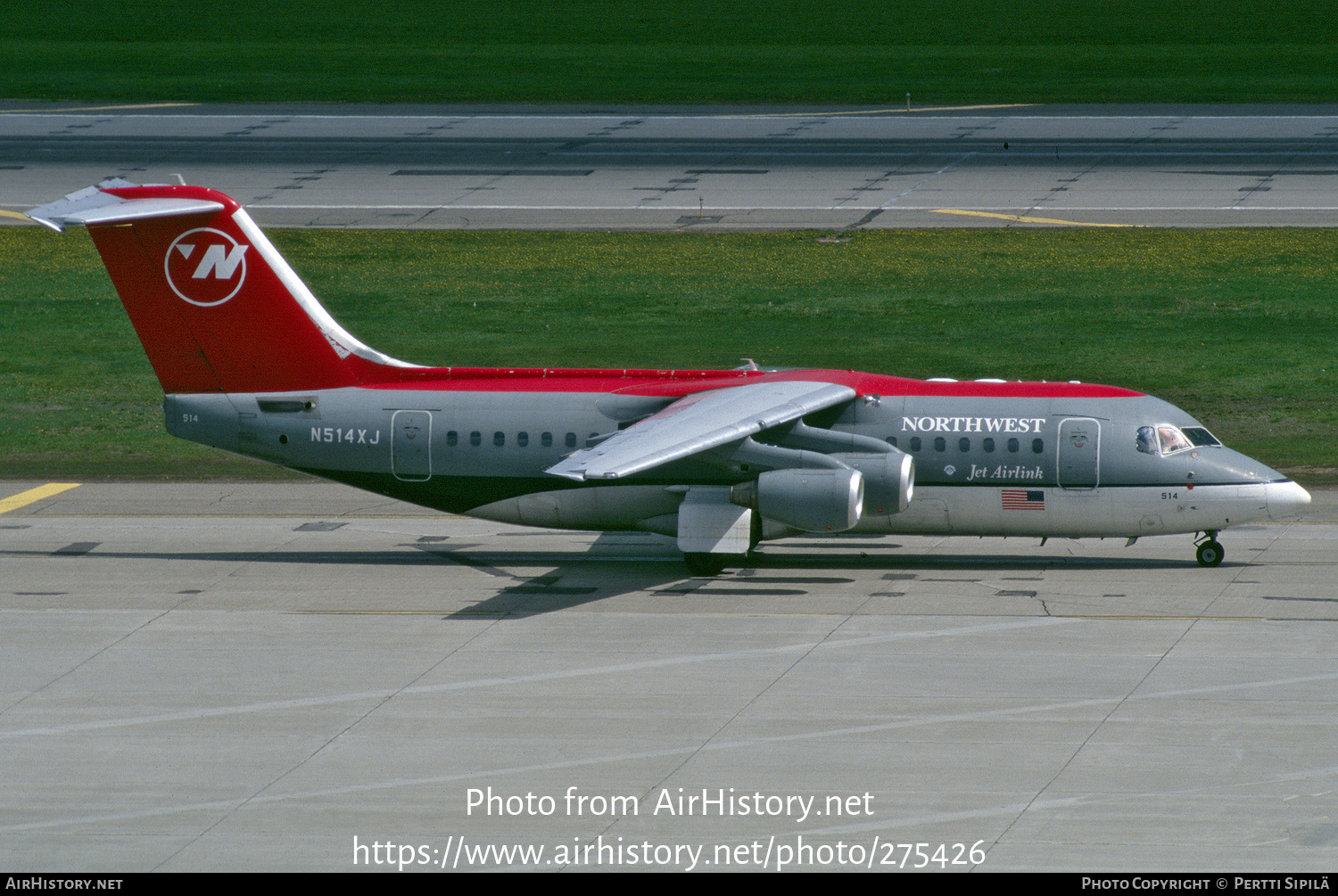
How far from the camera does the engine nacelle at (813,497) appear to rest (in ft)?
100

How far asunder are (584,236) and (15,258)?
68.1 ft

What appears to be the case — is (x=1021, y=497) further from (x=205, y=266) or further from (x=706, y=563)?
(x=205, y=266)

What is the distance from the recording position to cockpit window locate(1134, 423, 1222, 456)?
3231 cm


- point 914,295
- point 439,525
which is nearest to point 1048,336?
point 914,295

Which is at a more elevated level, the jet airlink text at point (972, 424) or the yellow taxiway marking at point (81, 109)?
the yellow taxiway marking at point (81, 109)

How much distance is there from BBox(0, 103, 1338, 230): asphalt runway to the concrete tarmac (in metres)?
31.0

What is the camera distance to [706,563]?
32.5 metres

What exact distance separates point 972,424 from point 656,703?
1031 cm

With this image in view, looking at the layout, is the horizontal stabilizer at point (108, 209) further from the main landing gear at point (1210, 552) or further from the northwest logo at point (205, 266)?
the main landing gear at point (1210, 552)

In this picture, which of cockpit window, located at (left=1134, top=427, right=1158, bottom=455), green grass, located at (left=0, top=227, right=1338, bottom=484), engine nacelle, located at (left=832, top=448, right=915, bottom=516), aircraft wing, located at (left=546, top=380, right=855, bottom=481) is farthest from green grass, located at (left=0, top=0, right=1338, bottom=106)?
engine nacelle, located at (left=832, top=448, right=915, bottom=516)

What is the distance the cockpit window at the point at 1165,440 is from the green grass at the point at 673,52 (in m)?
56.6

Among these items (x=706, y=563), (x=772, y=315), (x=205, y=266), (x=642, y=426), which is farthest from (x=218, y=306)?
(x=772, y=315)

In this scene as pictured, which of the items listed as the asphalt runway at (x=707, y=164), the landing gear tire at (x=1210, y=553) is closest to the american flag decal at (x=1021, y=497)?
the landing gear tire at (x=1210, y=553)

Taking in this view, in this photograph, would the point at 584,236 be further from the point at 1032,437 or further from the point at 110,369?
the point at 1032,437
